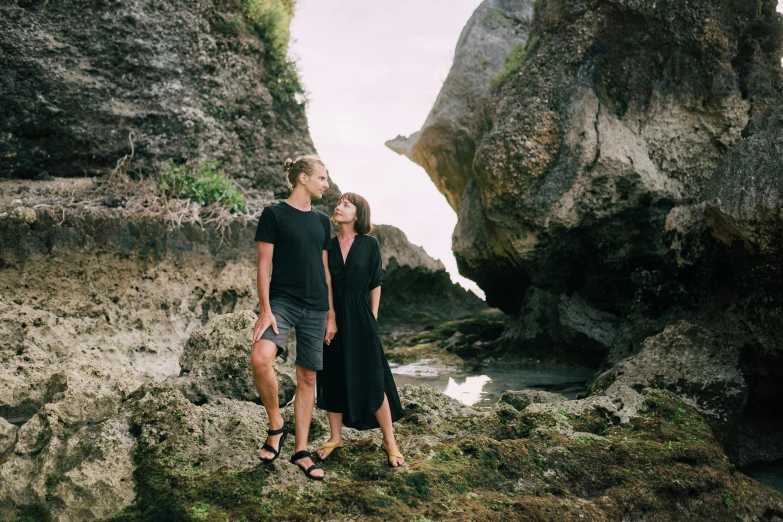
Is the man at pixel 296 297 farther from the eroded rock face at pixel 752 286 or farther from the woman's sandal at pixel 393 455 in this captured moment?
the eroded rock face at pixel 752 286

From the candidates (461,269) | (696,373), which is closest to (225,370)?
(696,373)

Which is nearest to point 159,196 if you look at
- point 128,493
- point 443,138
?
point 128,493

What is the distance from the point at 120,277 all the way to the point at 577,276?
6.48 m

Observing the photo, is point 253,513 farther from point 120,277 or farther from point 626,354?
point 626,354

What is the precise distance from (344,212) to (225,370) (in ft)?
6.48

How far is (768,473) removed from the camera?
6.06m

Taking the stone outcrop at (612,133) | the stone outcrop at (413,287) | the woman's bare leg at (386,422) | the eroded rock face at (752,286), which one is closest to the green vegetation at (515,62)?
the stone outcrop at (612,133)

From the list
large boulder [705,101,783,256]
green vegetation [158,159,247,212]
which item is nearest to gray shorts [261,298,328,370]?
large boulder [705,101,783,256]

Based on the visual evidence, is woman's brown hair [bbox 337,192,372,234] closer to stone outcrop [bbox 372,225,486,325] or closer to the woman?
the woman

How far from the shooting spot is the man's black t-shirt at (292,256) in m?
4.22

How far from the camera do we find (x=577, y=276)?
11.0 metres

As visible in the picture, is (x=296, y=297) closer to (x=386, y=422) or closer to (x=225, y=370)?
Answer: (x=386, y=422)

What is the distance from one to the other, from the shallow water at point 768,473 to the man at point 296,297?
152 inches

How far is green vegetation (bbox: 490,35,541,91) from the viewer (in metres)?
11.3
